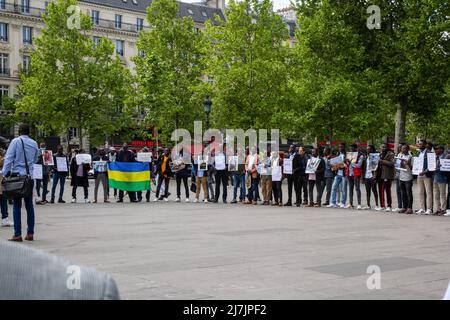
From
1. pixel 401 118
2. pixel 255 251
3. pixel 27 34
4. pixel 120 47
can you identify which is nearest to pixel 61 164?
pixel 255 251

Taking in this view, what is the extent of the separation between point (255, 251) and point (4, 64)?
210ft

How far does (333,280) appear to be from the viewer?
757cm

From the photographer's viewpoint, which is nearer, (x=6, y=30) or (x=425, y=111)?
(x=425, y=111)

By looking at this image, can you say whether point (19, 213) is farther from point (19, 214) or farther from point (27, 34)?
point (27, 34)

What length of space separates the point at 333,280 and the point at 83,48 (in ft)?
161

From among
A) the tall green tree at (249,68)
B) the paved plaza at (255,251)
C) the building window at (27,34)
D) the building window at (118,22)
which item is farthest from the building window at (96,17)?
the paved plaza at (255,251)

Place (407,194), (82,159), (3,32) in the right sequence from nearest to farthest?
(407,194) < (82,159) < (3,32)

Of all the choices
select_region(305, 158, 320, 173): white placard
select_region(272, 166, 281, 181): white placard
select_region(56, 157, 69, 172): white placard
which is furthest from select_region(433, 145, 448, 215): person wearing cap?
select_region(56, 157, 69, 172): white placard

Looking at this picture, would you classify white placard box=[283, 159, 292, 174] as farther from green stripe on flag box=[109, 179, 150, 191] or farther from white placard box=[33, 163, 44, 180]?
white placard box=[33, 163, 44, 180]

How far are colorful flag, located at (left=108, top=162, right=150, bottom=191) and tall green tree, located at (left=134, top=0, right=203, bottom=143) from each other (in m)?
29.2

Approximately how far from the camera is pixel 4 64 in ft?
225

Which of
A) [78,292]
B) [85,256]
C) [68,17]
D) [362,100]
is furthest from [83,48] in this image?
[78,292]

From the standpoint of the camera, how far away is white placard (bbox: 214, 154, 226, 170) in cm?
2295

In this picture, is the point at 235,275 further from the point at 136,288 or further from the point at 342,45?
the point at 342,45
